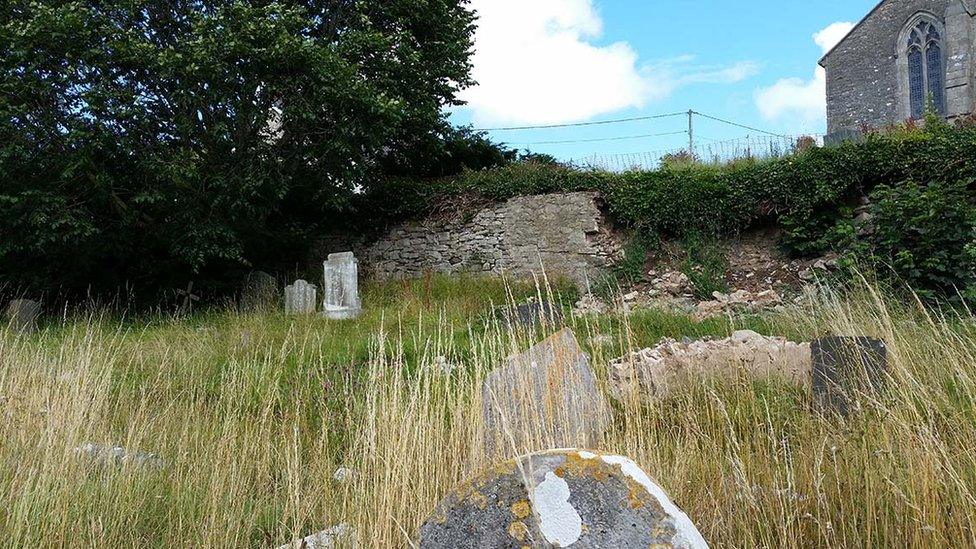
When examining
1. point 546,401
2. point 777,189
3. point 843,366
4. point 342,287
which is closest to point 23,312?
point 342,287

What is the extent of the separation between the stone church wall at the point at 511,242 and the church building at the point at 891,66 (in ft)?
50.8

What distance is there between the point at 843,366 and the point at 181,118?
10725mm

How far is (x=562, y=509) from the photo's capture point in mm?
1817

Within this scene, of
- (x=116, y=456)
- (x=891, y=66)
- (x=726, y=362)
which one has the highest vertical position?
(x=891, y=66)

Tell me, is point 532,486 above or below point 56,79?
below

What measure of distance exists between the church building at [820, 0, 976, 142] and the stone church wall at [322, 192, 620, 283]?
15.5 m

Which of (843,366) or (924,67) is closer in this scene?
(843,366)

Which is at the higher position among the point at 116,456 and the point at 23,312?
the point at 23,312

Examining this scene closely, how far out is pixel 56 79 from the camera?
1007 cm

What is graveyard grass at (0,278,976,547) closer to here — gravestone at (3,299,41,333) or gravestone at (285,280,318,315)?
gravestone at (285,280,318,315)

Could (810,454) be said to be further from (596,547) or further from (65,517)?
(65,517)

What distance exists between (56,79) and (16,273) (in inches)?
178

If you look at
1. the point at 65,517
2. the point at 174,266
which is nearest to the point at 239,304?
the point at 174,266

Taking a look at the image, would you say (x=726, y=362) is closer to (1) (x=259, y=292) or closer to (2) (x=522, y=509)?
(2) (x=522, y=509)
